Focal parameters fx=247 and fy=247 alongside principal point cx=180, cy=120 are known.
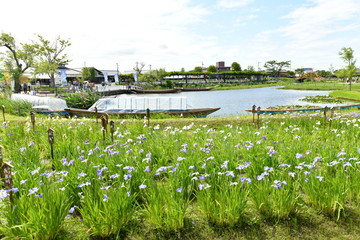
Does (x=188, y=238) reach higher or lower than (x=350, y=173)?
lower

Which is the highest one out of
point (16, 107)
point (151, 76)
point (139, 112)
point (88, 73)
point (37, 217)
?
point (88, 73)

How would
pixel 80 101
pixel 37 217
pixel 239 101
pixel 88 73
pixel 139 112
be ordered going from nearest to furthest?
pixel 37 217, pixel 139 112, pixel 80 101, pixel 239 101, pixel 88 73

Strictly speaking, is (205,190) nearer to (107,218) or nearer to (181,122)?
(107,218)

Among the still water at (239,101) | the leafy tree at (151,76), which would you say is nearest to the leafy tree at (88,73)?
the leafy tree at (151,76)

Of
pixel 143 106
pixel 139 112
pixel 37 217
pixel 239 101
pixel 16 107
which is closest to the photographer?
pixel 37 217

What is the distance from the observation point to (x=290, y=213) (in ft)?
10.7

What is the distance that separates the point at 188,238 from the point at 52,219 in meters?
1.56

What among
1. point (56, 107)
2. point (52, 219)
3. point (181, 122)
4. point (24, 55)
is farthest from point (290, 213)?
point (24, 55)

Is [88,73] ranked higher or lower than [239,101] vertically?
higher

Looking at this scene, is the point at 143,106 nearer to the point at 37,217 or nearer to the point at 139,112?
the point at 139,112

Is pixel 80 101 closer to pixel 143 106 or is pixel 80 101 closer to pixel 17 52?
pixel 143 106

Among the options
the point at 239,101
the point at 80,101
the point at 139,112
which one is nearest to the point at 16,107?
the point at 80,101

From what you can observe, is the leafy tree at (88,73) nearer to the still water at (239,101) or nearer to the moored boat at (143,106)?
the still water at (239,101)

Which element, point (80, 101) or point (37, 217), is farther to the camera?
point (80, 101)
